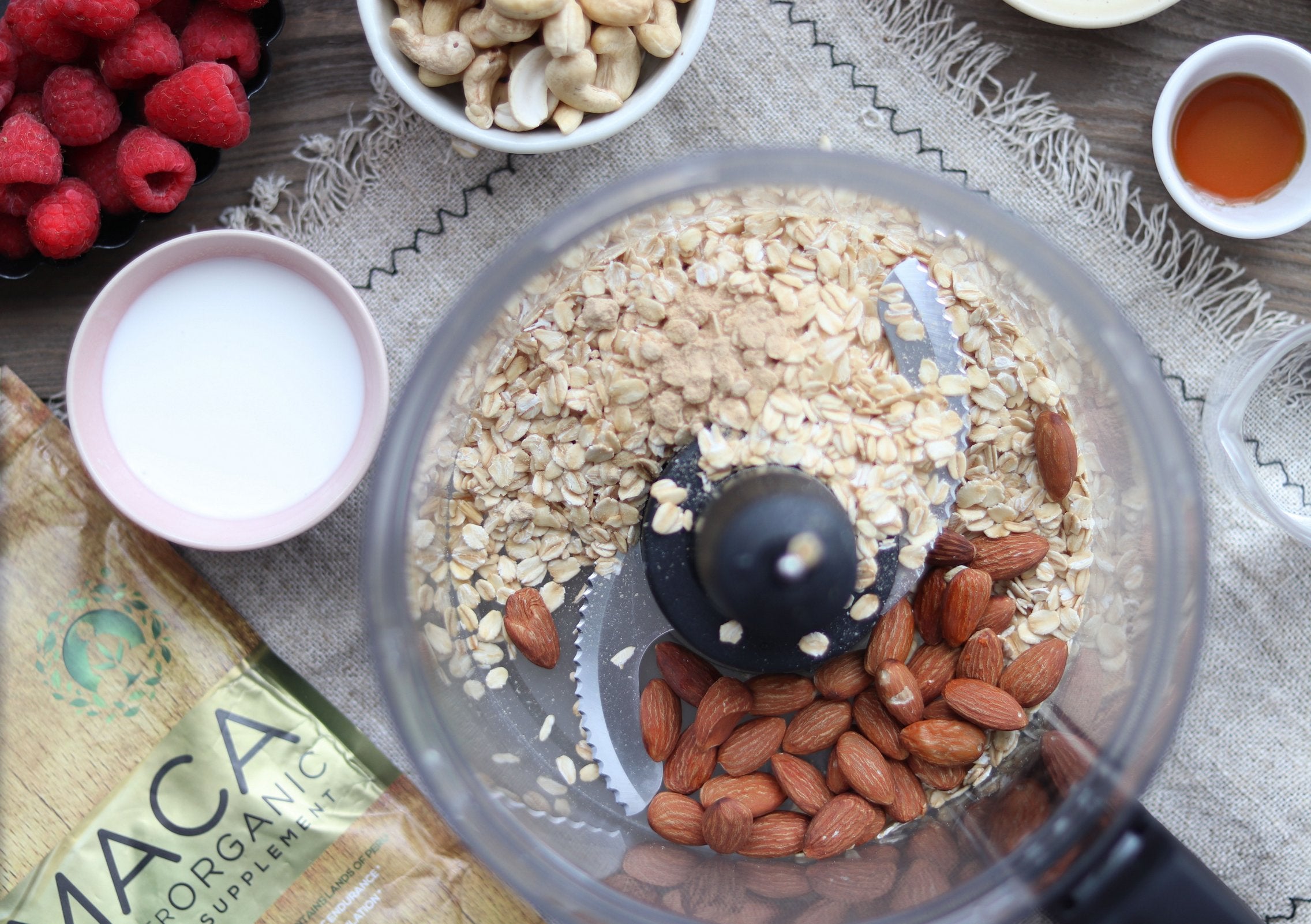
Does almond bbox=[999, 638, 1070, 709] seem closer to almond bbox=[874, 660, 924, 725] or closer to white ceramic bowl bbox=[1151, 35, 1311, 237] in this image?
almond bbox=[874, 660, 924, 725]

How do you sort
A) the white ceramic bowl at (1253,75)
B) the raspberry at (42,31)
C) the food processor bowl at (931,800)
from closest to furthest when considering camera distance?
1. the food processor bowl at (931,800)
2. the raspberry at (42,31)
3. the white ceramic bowl at (1253,75)

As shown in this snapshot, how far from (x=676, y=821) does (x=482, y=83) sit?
2.05 feet

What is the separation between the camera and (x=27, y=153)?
2.74ft

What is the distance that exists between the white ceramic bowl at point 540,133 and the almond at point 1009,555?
460mm

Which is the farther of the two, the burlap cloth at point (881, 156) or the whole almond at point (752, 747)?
the burlap cloth at point (881, 156)

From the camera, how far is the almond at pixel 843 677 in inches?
31.9

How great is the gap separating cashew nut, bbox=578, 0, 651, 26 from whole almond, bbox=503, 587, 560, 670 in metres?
0.47

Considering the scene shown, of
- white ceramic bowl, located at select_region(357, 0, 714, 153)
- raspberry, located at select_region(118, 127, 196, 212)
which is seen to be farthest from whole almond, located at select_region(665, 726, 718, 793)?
raspberry, located at select_region(118, 127, 196, 212)

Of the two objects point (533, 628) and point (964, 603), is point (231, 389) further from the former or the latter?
point (964, 603)

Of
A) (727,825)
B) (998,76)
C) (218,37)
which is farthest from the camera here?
(998,76)

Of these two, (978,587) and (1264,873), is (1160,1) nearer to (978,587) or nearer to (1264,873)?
(978,587)

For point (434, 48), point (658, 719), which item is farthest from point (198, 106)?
point (658, 719)

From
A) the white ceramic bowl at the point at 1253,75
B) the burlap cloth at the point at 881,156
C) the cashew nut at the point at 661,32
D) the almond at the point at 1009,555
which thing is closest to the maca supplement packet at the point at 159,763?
the burlap cloth at the point at 881,156

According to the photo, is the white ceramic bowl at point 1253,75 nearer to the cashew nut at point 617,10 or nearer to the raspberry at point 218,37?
the cashew nut at point 617,10
